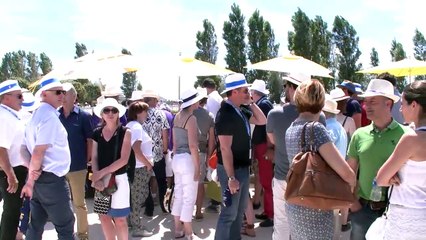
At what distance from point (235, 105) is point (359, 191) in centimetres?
154

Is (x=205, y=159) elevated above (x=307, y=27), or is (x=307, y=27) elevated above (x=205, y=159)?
(x=307, y=27)

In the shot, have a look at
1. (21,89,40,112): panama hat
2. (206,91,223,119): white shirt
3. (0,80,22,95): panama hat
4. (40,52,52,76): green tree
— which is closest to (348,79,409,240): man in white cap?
(206,91,223,119): white shirt

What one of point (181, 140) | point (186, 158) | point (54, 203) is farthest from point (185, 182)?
point (54, 203)

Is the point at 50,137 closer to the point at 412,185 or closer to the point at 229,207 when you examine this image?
the point at 229,207

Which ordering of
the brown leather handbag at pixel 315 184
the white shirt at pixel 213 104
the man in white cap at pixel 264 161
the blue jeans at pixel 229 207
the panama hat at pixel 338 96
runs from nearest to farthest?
the brown leather handbag at pixel 315 184 < the blue jeans at pixel 229 207 < the panama hat at pixel 338 96 < the man in white cap at pixel 264 161 < the white shirt at pixel 213 104

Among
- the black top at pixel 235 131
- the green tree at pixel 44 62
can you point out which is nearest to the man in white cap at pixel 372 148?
the black top at pixel 235 131

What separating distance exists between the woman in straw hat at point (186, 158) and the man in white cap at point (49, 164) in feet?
4.44

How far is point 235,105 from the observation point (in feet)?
13.7

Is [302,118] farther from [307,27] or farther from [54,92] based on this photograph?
[307,27]

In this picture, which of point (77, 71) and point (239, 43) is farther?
point (239, 43)

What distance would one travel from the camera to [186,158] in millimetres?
4867

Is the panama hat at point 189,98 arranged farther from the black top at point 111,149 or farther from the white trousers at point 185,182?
the black top at point 111,149

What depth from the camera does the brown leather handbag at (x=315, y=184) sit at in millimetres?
2561

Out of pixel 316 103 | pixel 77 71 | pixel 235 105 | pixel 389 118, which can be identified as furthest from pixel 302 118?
pixel 77 71
